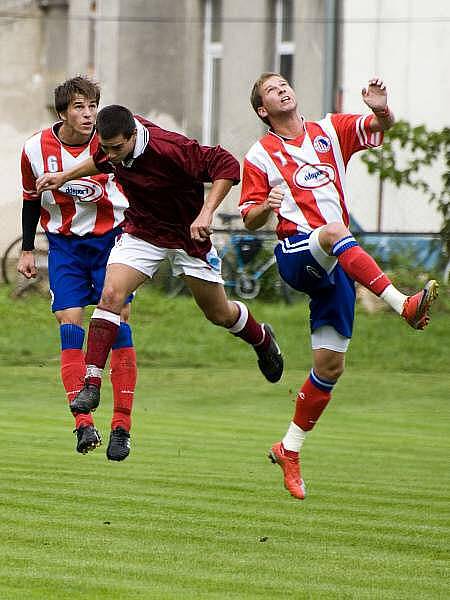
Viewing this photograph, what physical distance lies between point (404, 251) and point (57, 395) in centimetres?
519

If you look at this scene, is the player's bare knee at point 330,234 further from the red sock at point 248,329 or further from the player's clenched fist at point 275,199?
the red sock at point 248,329

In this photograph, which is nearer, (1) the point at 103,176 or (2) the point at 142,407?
(1) the point at 103,176

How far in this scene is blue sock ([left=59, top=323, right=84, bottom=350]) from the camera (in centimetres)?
861

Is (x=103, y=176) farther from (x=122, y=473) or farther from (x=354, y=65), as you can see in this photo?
(x=354, y=65)

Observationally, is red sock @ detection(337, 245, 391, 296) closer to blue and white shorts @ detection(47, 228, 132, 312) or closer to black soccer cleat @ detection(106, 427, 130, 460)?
black soccer cleat @ detection(106, 427, 130, 460)

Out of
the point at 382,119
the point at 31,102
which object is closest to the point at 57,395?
the point at 382,119

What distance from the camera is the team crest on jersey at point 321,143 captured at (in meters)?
8.04

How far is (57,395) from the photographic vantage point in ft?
45.9

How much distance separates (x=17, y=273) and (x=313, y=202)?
1124 centimetres

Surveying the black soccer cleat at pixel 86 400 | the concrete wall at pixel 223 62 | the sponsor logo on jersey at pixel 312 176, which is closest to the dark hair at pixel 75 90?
the sponsor logo on jersey at pixel 312 176

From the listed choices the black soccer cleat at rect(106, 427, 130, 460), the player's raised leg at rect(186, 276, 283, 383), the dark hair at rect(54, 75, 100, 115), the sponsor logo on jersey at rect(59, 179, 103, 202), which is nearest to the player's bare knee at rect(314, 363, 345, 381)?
the player's raised leg at rect(186, 276, 283, 383)

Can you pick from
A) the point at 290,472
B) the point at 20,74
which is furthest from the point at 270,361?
the point at 20,74

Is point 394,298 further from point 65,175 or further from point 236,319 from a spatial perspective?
point 65,175

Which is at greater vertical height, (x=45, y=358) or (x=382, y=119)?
(x=382, y=119)
